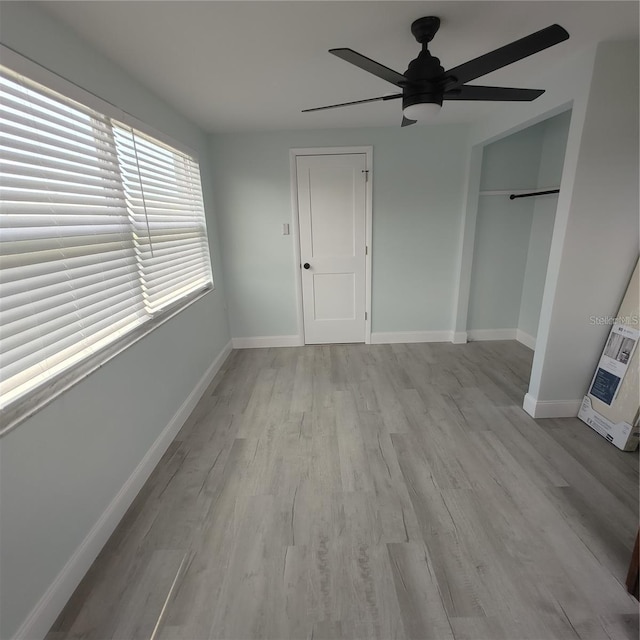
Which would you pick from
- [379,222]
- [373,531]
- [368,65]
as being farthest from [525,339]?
[368,65]

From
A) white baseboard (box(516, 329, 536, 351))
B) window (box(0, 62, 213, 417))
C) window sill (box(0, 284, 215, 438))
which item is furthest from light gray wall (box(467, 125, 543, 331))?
window sill (box(0, 284, 215, 438))

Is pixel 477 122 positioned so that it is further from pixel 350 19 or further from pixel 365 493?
pixel 365 493

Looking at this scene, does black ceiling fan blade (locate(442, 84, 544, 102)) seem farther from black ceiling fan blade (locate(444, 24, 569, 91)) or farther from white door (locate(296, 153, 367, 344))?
white door (locate(296, 153, 367, 344))

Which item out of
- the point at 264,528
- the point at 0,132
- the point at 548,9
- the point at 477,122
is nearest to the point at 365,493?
the point at 264,528

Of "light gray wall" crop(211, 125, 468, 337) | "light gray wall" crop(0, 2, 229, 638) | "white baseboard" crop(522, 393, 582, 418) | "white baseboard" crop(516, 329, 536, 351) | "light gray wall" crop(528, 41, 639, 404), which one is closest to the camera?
"light gray wall" crop(0, 2, 229, 638)

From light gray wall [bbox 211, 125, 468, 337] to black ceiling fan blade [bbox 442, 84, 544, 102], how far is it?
1.80 m

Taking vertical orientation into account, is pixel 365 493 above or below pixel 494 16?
below

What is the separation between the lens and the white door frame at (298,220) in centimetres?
328

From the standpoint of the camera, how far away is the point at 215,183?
3381 mm

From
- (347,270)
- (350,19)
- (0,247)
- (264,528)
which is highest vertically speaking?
(350,19)

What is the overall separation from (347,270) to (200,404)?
206cm

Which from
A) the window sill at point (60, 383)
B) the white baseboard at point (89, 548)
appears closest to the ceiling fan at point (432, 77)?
the window sill at point (60, 383)

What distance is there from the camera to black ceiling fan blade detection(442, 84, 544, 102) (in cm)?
152

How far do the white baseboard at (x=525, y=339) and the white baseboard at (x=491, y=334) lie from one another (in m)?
0.05
